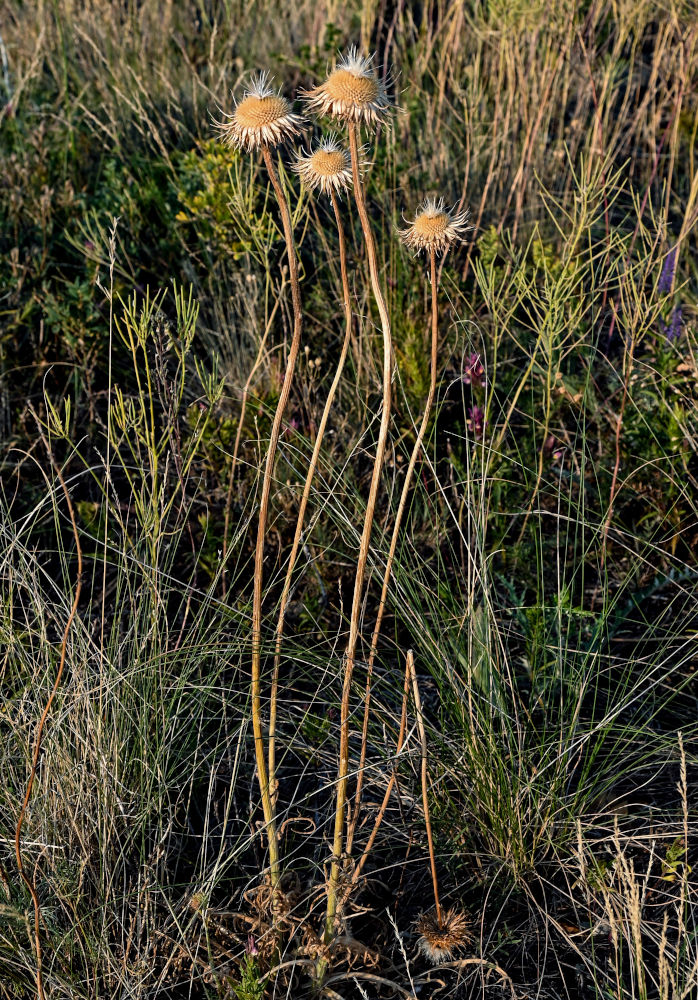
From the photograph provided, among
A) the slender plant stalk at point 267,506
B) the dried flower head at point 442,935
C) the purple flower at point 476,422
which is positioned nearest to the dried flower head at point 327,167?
the slender plant stalk at point 267,506

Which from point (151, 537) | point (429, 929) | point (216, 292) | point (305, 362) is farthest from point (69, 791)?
point (216, 292)

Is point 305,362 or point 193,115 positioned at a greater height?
point 193,115

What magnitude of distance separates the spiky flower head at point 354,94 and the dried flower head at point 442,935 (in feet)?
3.95

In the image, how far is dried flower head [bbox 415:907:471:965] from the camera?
4.69 ft

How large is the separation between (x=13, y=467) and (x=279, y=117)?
1.56 meters

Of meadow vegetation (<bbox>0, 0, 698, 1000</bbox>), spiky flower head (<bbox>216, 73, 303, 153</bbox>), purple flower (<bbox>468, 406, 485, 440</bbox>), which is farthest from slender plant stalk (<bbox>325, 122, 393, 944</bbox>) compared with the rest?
purple flower (<bbox>468, 406, 485, 440</bbox>)

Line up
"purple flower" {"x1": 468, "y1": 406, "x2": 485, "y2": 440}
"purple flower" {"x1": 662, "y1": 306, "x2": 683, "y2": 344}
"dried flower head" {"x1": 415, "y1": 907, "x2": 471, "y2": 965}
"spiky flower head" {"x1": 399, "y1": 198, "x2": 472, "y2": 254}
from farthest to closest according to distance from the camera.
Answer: "purple flower" {"x1": 662, "y1": 306, "x2": 683, "y2": 344} < "purple flower" {"x1": 468, "y1": 406, "x2": 485, "y2": 440} < "dried flower head" {"x1": 415, "y1": 907, "x2": 471, "y2": 965} < "spiky flower head" {"x1": 399, "y1": 198, "x2": 472, "y2": 254}

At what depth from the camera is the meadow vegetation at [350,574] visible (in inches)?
56.7

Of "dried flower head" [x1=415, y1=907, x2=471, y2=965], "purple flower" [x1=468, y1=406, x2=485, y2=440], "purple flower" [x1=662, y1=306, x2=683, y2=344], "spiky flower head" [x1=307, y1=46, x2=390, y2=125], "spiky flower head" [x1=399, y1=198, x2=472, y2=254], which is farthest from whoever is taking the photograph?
"purple flower" [x1=662, y1=306, x2=683, y2=344]

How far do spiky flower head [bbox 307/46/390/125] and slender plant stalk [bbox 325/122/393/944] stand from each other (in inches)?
0.8

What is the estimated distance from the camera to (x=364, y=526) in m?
1.24

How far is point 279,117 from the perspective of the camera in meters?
1.11

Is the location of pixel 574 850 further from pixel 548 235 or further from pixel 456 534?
pixel 548 235

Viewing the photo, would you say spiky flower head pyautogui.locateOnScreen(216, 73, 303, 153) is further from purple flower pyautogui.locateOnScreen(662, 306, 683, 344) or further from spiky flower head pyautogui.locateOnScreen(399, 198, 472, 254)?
purple flower pyautogui.locateOnScreen(662, 306, 683, 344)
